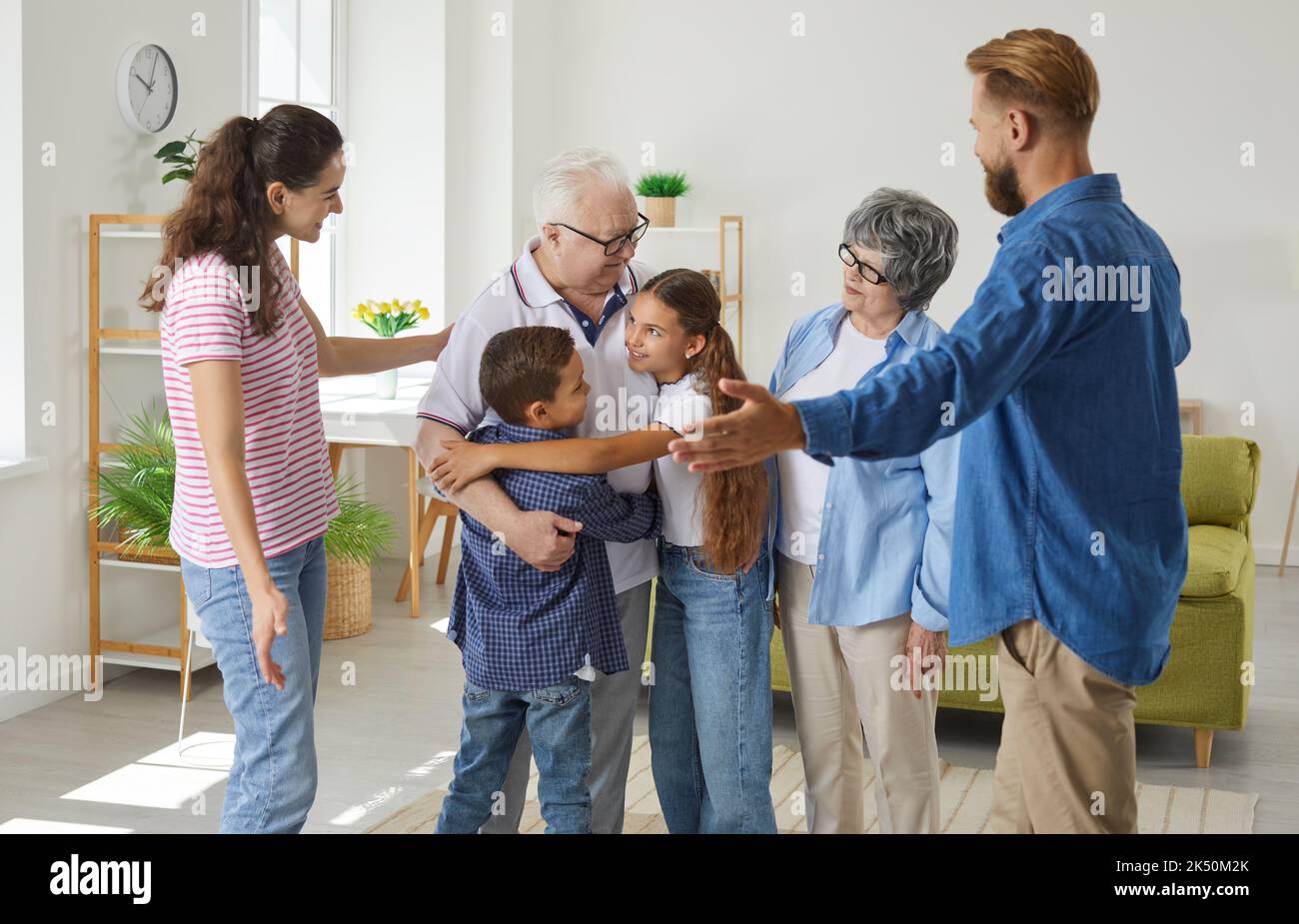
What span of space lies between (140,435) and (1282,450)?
5.03 metres

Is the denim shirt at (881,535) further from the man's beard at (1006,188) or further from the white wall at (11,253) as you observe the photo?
the white wall at (11,253)

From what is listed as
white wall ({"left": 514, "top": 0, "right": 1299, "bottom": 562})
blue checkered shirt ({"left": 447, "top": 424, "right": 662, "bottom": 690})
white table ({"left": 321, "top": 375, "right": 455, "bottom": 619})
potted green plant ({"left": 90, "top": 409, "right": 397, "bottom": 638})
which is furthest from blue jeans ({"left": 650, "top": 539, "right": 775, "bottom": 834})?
white wall ({"left": 514, "top": 0, "right": 1299, "bottom": 562})

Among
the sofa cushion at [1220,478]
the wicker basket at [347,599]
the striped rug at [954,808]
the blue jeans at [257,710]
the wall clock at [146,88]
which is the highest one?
the wall clock at [146,88]

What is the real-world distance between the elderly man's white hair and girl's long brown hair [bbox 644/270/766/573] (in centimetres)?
18

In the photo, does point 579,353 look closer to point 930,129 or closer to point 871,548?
point 871,548

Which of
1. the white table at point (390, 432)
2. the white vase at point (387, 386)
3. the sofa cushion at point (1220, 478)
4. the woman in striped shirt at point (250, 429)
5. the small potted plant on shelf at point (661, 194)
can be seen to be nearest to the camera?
the woman in striped shirt at point (250, 429)

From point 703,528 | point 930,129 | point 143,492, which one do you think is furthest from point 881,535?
point 930,129

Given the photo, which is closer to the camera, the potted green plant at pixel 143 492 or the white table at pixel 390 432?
A: the potted green plant at pixel 143 492

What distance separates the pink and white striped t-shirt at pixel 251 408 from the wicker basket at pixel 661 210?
184 inches

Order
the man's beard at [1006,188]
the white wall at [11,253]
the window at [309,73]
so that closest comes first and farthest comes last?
1. the man's beard at [1006,188]
2. the white wall at [11,253]
3. the window at [309,73]

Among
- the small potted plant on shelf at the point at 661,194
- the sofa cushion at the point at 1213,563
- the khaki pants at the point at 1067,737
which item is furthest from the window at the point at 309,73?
the khaki pants at the point at 1067,737

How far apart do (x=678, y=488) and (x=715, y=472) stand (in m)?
0.08

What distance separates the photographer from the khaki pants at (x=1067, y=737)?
1546 mm

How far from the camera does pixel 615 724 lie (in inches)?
85.2
